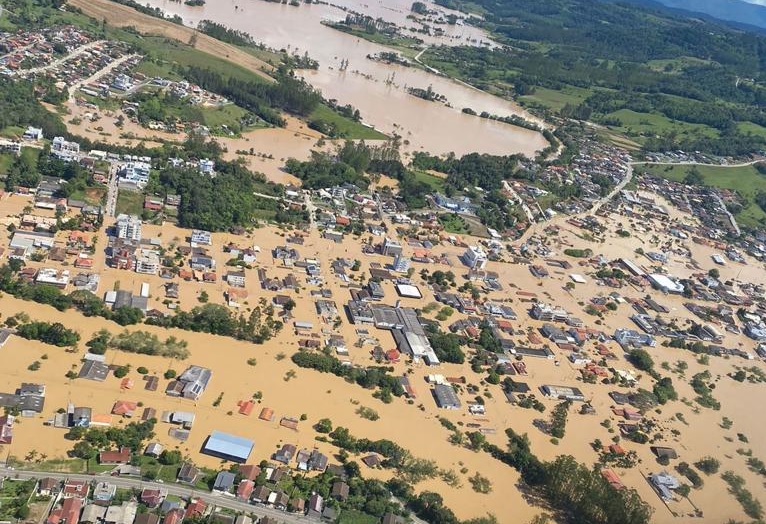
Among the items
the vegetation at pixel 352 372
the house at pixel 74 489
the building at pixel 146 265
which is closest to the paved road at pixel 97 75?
the building at pixel 146 265

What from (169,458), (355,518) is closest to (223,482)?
(169,458)

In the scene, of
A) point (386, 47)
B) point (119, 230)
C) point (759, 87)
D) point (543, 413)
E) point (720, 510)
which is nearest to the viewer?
point (720, 510)

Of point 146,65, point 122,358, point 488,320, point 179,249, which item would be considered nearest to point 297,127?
point 146,65

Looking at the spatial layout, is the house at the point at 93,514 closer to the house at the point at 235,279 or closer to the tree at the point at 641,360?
the house at the point at 235,279

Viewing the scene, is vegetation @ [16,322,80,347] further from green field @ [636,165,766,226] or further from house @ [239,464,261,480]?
green field @ [636,165,766,226]

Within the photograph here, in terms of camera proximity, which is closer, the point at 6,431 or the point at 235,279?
the point at 6,431

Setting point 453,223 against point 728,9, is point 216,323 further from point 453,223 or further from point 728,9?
point 728,9

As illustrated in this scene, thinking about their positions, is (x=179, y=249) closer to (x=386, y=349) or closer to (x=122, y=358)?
(x=122, y=358)

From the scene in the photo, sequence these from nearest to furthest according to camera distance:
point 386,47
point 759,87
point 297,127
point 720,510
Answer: point 720,510
point 297,127
point 386,47
point 759,87
